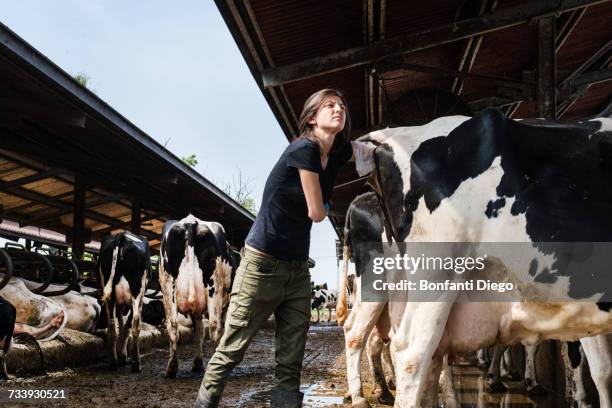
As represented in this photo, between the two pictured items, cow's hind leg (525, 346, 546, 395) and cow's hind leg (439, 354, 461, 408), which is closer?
cow's hind leg (439, 354, 461, 408)

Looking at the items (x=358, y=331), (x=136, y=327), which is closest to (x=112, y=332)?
(x=136, y=327)

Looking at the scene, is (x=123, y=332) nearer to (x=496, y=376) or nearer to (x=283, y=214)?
(x=496, y=376)

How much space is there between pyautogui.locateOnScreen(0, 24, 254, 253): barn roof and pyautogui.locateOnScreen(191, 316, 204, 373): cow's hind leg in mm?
2975

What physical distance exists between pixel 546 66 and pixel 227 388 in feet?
15.8

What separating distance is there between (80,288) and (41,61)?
18.9ft

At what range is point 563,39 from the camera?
844cm

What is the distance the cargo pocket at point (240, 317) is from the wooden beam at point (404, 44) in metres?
3.75

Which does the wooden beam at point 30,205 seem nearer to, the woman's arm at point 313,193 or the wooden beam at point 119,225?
the wooden beam at point 119,225

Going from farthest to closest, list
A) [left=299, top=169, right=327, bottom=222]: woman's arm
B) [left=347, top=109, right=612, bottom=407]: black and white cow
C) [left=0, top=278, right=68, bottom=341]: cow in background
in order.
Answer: [left=0, top=278, right=68, bottom=341]: cow in background < [left=299, top=169, right=327, bottom=222]: woman's arm < [left=347, top=109, right=612, bottom=407]: black and white cow

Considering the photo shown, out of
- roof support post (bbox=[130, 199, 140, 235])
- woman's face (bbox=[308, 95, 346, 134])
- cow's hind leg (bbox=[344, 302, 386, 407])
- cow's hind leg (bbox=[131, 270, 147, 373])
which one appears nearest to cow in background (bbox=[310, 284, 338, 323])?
roof support post (bbox=[130, 199, 140, 235])

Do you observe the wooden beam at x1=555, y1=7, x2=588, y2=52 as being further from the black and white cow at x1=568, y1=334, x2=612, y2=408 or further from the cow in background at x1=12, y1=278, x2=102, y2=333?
the cow in background at x1=12, y1=278, x2=102, y2=333

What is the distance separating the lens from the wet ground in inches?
221

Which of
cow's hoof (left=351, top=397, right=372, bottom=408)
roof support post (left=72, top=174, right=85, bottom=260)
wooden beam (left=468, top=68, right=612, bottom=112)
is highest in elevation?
wooden beam (left=468, top=68, right=612, bottom=112)

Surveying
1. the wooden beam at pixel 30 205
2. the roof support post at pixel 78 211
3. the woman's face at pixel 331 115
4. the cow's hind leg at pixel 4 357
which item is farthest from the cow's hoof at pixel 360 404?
the wooden beam at pixel 30 205
